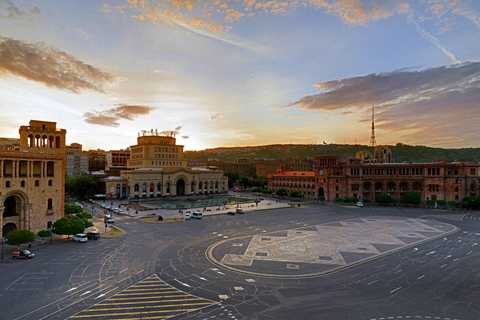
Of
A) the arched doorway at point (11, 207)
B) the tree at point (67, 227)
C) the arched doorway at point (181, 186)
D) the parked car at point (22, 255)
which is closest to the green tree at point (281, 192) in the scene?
the arched doorway at point (181, 186)

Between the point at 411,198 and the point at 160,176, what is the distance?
9256 centimetres

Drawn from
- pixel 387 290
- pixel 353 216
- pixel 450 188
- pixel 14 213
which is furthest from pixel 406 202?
pixel 14 213

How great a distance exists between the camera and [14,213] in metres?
50.2

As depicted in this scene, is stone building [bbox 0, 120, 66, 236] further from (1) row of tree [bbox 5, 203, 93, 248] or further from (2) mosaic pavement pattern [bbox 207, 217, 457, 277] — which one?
(2) mosaic pavement pattern [bbox 207, 217, 457, 277]

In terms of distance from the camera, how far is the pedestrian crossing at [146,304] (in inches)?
923

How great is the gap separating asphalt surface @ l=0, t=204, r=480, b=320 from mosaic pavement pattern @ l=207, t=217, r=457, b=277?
65.6 inches

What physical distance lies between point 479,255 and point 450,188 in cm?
6613

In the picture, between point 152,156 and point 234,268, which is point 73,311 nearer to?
point 234,268

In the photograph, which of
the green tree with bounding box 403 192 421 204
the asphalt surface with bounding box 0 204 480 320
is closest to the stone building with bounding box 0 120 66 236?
the asphalt surface with bounding box 0 204 480 320

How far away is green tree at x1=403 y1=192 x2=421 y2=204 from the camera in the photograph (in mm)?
96000

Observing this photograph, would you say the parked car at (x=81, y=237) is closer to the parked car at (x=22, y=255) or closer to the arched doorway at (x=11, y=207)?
the parked car at (x=22, y=255)

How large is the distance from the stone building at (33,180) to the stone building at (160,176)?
5659 cm

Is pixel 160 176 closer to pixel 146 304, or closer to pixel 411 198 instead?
pixel 411 198

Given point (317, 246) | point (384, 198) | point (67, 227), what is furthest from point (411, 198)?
point (67, 227)
